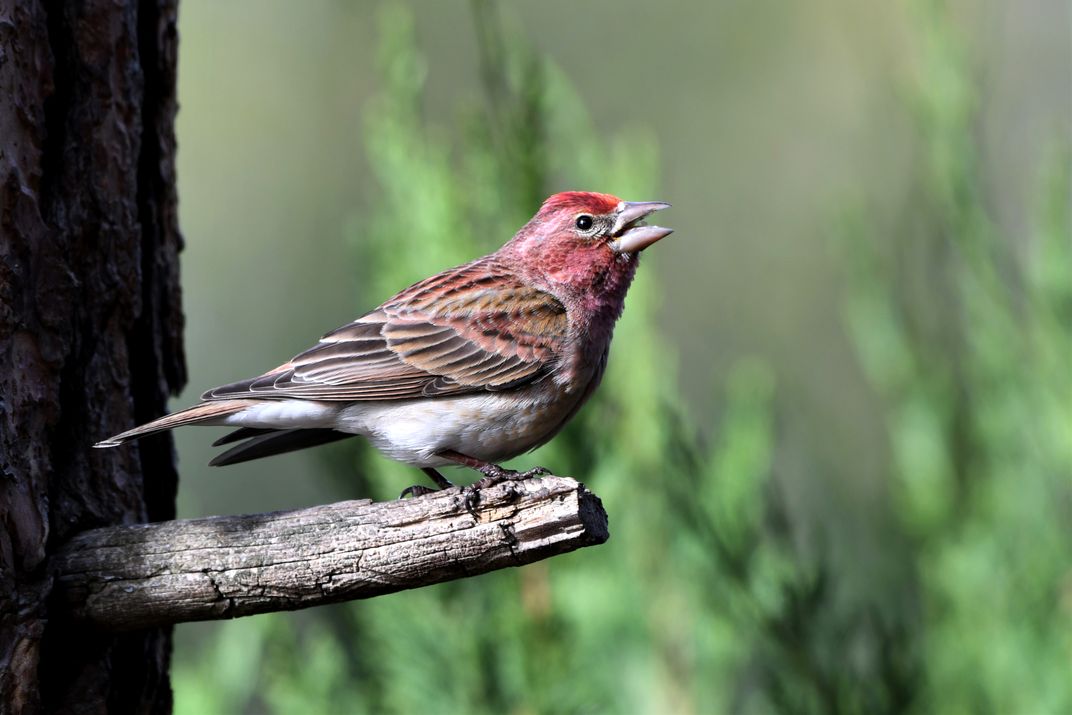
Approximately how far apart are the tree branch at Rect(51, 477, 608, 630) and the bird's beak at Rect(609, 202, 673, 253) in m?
1.40

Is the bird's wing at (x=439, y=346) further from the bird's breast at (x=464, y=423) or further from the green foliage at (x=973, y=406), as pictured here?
the green foliage at (x=973, y=406)

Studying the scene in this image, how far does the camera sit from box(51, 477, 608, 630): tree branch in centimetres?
236

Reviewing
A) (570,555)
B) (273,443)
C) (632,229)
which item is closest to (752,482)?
(570,555)

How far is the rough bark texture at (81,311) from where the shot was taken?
8.40 ft

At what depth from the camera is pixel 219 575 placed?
2.49 meters

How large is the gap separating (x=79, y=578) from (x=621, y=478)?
2.11m

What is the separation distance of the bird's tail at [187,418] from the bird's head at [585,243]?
3.47 ft

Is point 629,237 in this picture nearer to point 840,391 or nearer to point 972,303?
point 972,303

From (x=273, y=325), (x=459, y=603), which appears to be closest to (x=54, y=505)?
(x=459, y=603)

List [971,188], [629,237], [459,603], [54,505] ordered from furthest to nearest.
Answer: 1. [971,188]
2. [459,603]
3. [629,237]
4. [54,505]

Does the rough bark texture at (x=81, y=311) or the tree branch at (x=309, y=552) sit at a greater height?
the rough bark texture at (x=81, y=311)

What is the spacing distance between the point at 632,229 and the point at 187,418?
155 centimetres

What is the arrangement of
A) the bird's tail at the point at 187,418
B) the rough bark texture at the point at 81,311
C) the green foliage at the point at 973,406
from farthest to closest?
1. the green foliage at the point at 973,406
2. the bird's tail at the point at 187,418
3. the rough bark texture at the point at 81,311

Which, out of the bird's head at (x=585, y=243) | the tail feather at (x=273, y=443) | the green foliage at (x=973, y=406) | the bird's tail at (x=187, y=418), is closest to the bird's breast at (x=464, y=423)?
the tail feather at (x=273, y=443)
